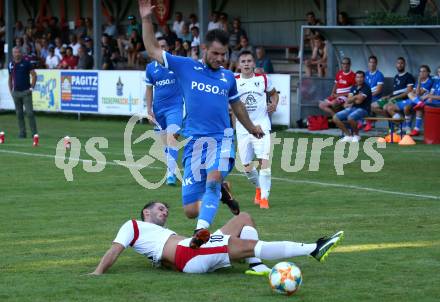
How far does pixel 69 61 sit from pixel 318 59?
10520 mm

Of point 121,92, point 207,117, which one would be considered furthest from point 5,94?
point 207,117

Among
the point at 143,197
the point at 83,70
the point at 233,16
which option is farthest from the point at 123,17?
the point at 143,197

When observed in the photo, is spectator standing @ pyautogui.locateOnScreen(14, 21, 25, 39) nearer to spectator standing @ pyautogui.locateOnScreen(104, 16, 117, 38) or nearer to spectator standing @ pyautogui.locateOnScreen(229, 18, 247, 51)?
spectator standing @ pyautogui.locateOnScreen(104, 16, 117, 38)

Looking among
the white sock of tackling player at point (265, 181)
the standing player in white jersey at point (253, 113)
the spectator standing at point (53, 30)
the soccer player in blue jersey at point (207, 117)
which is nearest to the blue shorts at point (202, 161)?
the soccer player in blue jersey at point (207, 117)

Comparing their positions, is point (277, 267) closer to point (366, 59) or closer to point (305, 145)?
point (305, 145)

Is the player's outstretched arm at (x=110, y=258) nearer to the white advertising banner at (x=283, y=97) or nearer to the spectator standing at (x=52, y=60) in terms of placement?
the white advertising banner at (x=283, y=97)

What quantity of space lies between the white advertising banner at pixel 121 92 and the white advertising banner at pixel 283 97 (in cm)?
473

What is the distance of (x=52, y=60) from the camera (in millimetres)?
39094

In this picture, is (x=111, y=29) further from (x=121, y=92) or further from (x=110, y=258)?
(x=110, y=258)

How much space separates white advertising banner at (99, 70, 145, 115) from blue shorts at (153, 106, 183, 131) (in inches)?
560

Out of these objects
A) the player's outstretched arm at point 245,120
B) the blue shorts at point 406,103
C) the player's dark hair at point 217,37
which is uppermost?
the player's dark hair at point 217,37

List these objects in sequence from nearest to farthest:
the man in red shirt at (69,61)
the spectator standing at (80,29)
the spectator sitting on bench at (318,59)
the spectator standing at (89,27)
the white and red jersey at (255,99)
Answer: the white and red jersey at (255,99)
the spectator sitting on bench at (318,59)
the man in red shirt at (69,61)
the spectator standing at (80,29)
the spectator standing at (89,27)

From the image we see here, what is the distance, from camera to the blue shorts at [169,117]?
17.9 metres

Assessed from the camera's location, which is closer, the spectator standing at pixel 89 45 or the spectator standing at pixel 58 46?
the spectator standing at pixel 89 45
